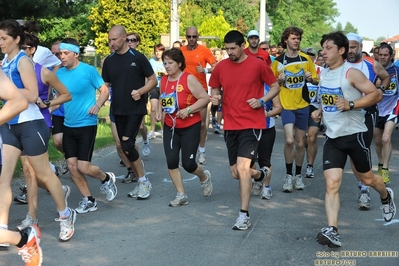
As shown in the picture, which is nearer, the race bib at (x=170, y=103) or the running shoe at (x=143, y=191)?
the race bib at (x=170, y=103)

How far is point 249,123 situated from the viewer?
A: 769 cm

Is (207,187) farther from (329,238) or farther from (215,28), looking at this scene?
(215,28)

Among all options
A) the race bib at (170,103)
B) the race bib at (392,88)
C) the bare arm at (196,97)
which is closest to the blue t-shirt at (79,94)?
the race bib at (170,103)

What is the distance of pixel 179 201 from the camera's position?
851cm

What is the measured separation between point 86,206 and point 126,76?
1.71 meters

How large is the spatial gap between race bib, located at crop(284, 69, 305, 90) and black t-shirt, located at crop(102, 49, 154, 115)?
190 centimetres

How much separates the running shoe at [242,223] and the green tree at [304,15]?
204ft

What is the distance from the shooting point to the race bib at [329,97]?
678cm

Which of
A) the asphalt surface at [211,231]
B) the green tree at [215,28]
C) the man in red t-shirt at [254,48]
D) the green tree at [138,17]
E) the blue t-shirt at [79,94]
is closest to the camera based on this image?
the asphalt surface at [211,231]

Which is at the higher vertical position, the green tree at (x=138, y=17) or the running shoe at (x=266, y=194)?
the running shoe at (x=266, y=194)

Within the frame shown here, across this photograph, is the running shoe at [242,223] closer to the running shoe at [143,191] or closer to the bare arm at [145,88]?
the running shoe at [143,191]

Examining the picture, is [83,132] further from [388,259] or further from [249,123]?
[388,259]

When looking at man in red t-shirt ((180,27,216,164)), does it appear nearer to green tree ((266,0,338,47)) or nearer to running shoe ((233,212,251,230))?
running shoe ((233,212,251,230))

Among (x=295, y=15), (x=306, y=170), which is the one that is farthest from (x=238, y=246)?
(x=295, y=15)
